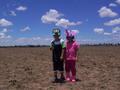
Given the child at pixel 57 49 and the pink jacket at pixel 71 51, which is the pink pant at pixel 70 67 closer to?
the pink jacket at pixel 71 51

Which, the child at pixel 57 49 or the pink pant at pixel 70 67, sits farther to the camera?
the pink pant at pixel 70 67

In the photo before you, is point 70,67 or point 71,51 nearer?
point 71,51

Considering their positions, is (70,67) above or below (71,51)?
below

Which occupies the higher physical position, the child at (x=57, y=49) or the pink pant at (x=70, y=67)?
the child at (x=57, y=49)

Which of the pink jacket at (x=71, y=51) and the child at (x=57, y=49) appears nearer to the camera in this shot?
the child at (x=57, y=49)

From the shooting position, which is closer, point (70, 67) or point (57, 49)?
point (57, 49)

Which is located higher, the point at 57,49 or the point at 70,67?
the point at 57,49

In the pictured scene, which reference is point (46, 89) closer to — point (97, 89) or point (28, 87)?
point (28, 87)

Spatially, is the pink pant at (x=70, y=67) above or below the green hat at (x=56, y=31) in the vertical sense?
below

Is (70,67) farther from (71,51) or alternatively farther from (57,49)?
(57,49)

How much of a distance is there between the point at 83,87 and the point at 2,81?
127 inches

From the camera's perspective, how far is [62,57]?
11.9m

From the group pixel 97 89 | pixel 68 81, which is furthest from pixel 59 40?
pixel 97 89

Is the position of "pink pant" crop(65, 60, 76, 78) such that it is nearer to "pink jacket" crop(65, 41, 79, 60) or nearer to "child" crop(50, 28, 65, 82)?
"pink jacket" crop(65, 41, 79, 60)
